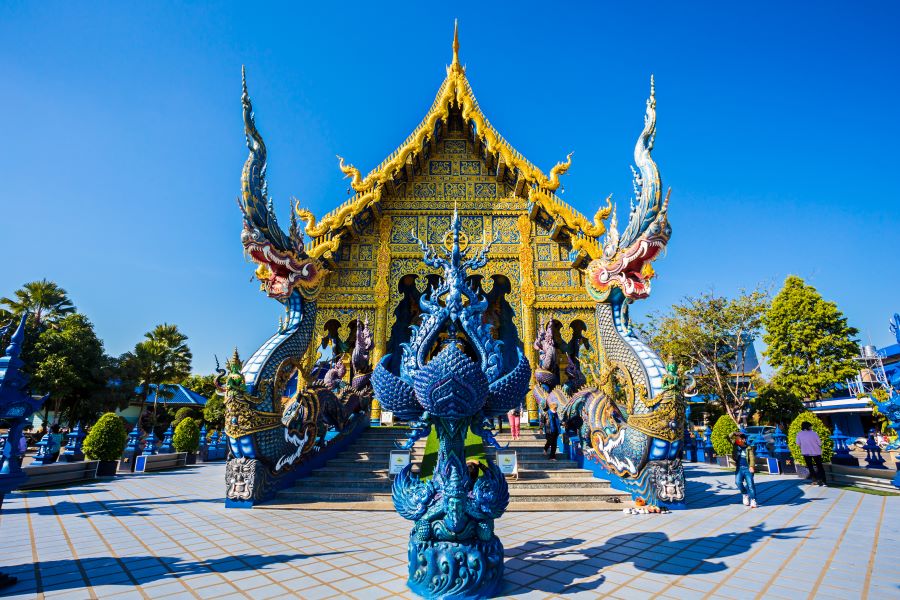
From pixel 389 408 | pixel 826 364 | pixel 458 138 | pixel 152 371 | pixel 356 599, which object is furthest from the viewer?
pixel 152 371

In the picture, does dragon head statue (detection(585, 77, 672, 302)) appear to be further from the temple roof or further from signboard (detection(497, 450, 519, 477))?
signboard (detection(497, 450, 519, 477))

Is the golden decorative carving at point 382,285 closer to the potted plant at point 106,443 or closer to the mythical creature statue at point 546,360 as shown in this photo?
the mythical creature statue at point 546,360

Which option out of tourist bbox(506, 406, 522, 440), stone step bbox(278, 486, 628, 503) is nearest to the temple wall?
tourist bbox(506, 406, 522, 440)

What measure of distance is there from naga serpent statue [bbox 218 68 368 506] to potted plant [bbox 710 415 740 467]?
35.5 feet

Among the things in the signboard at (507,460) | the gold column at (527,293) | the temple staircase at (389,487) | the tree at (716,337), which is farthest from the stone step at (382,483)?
the tree at (716,337)

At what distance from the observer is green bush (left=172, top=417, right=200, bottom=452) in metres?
13.6

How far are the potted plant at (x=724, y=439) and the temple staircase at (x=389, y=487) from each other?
634 centimetres

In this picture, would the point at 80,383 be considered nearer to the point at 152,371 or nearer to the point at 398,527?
the point at 152,371

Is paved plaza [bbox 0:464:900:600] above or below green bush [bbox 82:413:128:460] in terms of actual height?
below

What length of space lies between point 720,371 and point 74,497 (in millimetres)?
23149

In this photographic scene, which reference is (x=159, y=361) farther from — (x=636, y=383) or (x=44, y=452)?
(x=636, y=383)

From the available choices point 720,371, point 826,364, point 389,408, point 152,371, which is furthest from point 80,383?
point 826,364

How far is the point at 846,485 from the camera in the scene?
341 inches

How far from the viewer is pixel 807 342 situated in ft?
65.8
